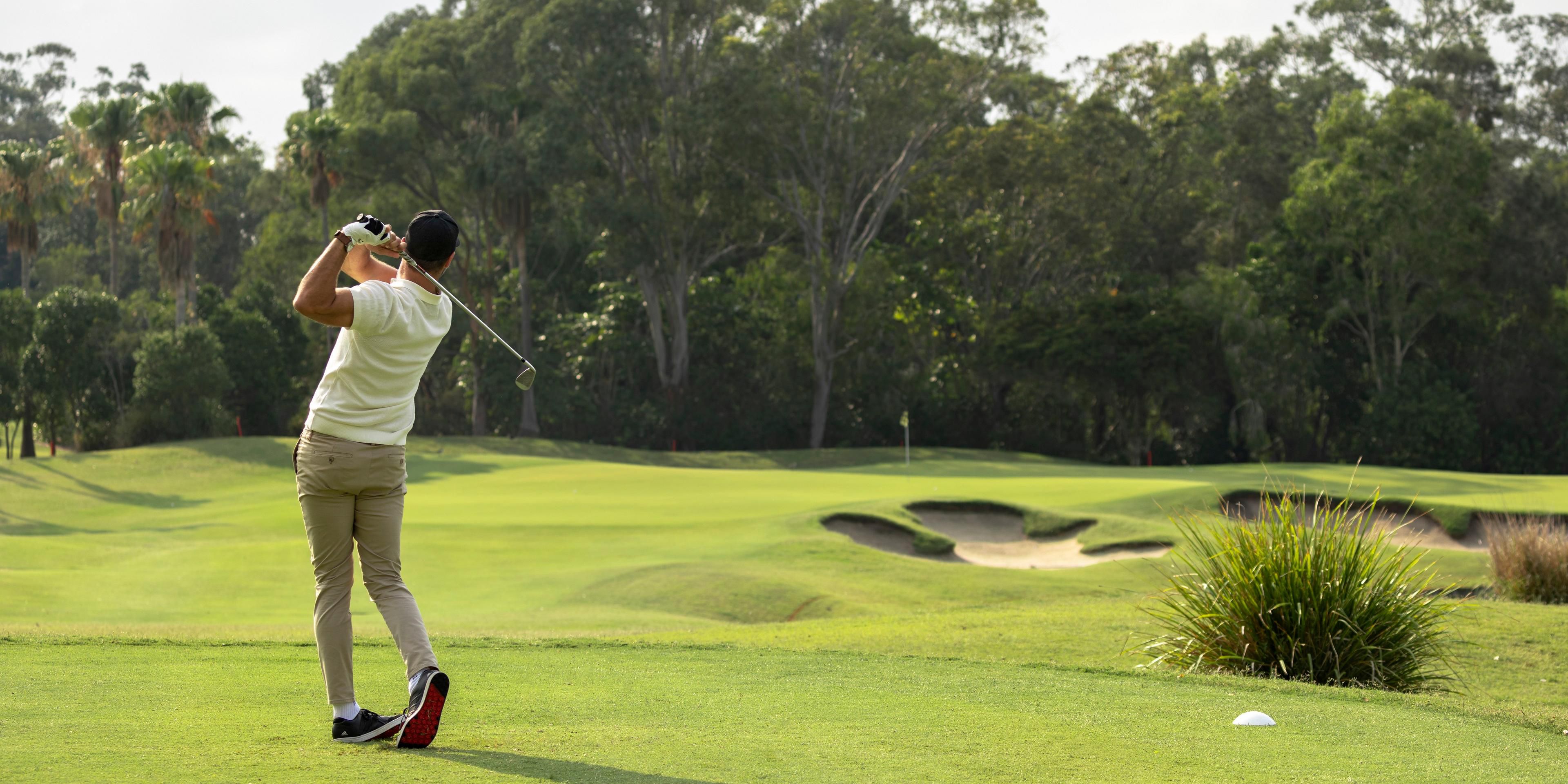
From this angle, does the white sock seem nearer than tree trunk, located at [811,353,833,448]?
Yes

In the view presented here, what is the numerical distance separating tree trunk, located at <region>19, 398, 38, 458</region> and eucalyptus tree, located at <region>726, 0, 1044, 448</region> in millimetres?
22286

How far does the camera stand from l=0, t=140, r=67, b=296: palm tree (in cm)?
4359

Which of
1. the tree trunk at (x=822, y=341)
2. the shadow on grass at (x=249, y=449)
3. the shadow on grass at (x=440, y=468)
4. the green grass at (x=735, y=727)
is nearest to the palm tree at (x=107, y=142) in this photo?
the shadow on grass at (x=249, y=449)

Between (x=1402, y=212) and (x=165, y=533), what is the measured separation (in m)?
37.0

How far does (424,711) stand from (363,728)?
1.16ft

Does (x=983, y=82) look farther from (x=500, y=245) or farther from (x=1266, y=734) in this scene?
(x=1266, y=734)

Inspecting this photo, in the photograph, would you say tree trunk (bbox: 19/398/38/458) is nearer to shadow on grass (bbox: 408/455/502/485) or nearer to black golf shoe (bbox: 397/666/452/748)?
shadow on grass (bbox: 408/455/502/485)

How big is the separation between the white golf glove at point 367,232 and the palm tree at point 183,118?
138 feet

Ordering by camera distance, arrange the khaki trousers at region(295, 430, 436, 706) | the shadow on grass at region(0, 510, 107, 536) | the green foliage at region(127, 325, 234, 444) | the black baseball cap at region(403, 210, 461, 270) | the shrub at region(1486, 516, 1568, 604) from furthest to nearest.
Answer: the green foliage at region(127, 325, 234, 444), the shadow on grass at region(0, 510, 107, 536), the shrub at region(1486, 516, 1568, 604), the black baseball cap at region(403, 210, 461, 270), the khaki trousers at region(295, 430, 436, 706)

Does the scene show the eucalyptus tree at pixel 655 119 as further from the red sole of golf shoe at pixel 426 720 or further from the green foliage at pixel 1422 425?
the red sole of golf shoe at pixel 426 720

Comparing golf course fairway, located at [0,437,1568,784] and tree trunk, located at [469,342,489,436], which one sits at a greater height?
tree trunk, located at [469,342,489,436]

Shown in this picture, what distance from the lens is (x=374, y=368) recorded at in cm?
530

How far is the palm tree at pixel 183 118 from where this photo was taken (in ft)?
143

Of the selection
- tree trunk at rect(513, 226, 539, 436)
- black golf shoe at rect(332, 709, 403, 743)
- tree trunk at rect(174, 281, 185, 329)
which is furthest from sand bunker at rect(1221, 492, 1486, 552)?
tree trunk at rect(174, 281, 185, 329)
